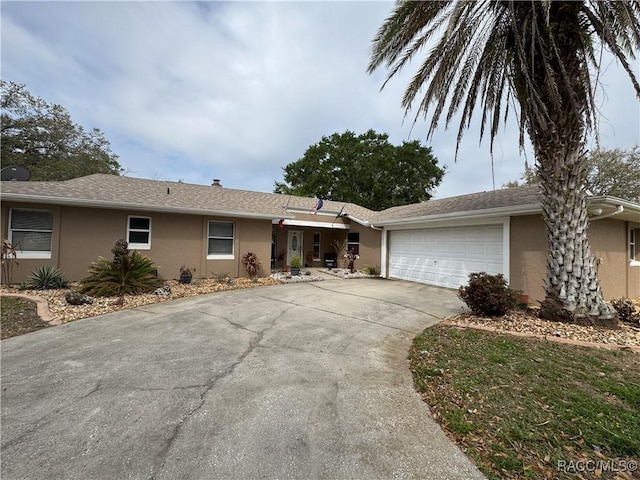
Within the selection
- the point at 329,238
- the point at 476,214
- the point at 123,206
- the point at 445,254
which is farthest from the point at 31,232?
the point at 476,214

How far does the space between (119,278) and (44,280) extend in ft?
8.04

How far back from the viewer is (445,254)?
10883 millimetres

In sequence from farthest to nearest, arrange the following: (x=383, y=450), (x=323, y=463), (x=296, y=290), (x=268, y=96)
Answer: (x=268, y=96) → (x=296, y=290) → (x=383, y=450) → (x=323, y=463)

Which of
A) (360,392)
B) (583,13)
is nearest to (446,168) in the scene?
(583,13)

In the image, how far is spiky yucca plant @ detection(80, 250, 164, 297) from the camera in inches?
315

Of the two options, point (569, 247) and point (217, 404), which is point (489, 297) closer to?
point (569, 247)

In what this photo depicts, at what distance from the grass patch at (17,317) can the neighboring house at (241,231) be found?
2.64 m

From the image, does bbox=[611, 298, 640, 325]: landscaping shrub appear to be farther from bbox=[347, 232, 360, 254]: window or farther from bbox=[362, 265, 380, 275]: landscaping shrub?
bbox=[347, 232, 360, 254]: window

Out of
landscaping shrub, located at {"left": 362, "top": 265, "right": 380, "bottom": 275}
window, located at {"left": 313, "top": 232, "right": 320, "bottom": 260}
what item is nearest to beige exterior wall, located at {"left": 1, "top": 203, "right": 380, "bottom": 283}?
landscaping shrub, located at {"left": 362, "top": 265, "right": 380, "bottom": 275}

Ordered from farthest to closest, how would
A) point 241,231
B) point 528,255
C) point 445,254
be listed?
point 241,231 → point 445,254 → point 528,255

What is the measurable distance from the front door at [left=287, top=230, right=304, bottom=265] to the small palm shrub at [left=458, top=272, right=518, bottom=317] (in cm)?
1146

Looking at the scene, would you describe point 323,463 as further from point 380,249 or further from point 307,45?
point 380,249

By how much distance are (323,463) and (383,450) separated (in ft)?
1.74

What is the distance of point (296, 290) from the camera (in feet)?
32.3
